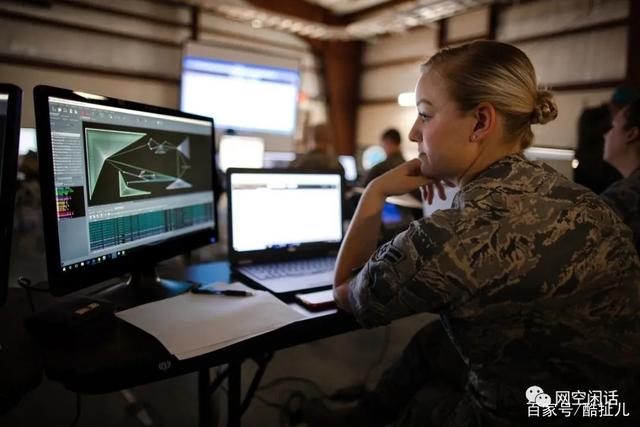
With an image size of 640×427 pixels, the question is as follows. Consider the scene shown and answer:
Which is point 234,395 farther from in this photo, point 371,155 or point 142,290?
point 371,155

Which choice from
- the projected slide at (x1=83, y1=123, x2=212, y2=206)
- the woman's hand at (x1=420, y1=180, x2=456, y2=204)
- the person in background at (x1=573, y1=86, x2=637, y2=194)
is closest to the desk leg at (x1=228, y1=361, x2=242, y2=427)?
the projected slide at (x1=83, y1=123, x2=212, y2=206)

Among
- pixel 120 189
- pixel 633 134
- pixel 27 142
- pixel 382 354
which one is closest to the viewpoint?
pixel 120 189

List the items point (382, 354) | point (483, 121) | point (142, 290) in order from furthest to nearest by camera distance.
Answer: point (382, 354) < point (142, 290) < point (483, 121)

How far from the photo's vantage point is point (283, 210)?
1453mm

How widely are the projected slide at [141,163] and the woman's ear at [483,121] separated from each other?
0.78 m

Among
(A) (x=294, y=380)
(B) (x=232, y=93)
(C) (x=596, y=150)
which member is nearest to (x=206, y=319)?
(A) (x=294, y=380)

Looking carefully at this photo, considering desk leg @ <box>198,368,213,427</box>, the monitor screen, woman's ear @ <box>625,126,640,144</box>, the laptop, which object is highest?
the monitor screen

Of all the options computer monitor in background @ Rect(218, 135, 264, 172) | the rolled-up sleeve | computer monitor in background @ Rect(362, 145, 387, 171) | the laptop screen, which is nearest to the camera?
the rolled-up sleeve

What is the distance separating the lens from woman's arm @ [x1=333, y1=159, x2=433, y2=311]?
997 mm

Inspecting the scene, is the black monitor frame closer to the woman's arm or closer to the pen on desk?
the pen on desk

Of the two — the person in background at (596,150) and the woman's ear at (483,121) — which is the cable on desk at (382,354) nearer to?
the person in background at (596,150)

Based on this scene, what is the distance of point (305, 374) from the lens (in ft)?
7.00

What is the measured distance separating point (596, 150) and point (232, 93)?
123 inches

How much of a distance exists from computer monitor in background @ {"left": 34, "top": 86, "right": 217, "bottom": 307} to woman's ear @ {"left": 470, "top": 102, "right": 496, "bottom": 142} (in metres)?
0.78
